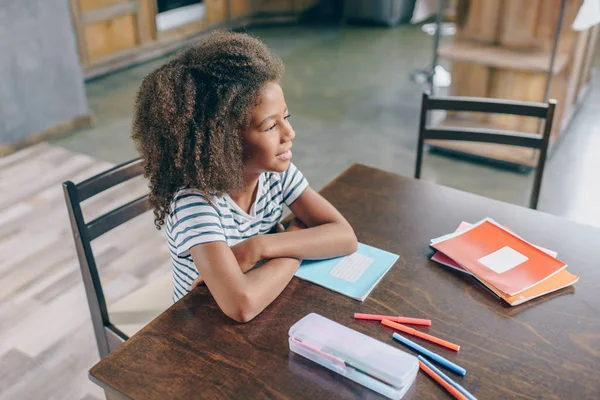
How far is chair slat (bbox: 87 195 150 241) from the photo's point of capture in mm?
1439

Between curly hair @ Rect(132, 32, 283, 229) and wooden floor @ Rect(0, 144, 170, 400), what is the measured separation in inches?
41.9

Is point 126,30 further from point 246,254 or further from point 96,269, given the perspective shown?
point 246,254

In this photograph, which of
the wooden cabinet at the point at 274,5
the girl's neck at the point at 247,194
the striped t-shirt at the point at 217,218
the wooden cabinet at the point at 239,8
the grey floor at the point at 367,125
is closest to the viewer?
the striped t-shirt at the point at 217,218

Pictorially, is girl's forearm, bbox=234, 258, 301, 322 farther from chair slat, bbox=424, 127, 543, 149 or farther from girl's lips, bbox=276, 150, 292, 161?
chair slat, bbox=424, 127, 543, 149

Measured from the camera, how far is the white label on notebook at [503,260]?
1.27 m

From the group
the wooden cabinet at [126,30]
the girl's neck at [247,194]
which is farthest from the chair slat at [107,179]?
the wooden cabinet at [126,30]

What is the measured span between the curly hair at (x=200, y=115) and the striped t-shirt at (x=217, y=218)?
0.04m

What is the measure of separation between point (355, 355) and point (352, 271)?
1.00 feet

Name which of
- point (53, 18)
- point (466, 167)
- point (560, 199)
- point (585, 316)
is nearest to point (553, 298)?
point (585, 316)

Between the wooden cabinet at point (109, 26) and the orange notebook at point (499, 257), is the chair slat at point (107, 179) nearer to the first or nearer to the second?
the orange notebook at point (499, 257)

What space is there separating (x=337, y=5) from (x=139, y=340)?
6336 millimetres

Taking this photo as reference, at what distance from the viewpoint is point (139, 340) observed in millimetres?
1082

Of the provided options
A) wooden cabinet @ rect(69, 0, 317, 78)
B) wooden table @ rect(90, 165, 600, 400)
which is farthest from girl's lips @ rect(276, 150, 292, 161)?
wooden cabinet @ rect(69, 0, 317, 78)

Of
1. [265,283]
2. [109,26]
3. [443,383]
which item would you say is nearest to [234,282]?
[265,283]
